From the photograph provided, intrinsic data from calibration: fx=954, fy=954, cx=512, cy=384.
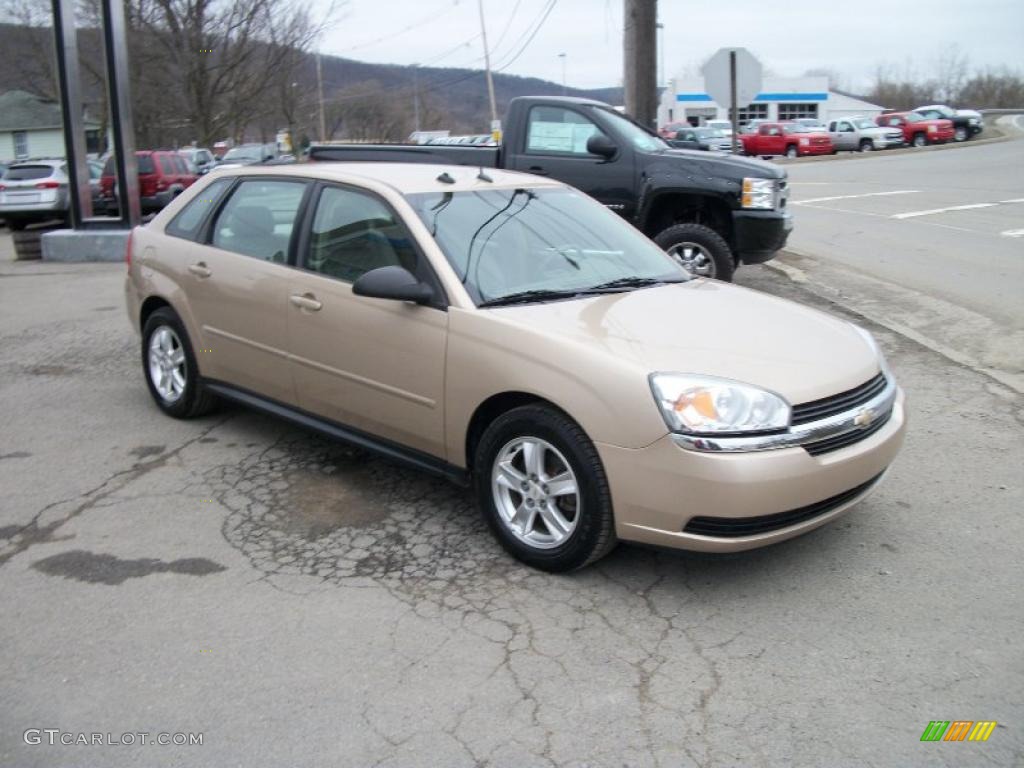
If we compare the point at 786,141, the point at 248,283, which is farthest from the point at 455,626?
the point at 786,141

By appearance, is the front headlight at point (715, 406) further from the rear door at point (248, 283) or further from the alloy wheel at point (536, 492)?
the rear door at point (248, 283)

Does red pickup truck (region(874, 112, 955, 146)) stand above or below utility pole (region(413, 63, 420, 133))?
below

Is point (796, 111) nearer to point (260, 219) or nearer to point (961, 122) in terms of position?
point (961, 122)

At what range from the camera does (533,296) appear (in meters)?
4.40

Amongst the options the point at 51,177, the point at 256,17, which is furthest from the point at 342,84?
the point at 51,177

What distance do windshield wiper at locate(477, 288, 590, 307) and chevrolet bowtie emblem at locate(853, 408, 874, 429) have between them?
53.8 inches

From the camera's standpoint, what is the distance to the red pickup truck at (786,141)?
43.4 m

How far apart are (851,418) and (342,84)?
76.4 meters

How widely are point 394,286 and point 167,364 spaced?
2.57m

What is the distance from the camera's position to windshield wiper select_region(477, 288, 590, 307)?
4.29m

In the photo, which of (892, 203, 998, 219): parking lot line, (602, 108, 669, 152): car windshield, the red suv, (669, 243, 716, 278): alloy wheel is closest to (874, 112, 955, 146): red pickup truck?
(892, 203, 998, 219): parking lot line

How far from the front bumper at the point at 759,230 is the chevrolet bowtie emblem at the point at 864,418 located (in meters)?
5.29

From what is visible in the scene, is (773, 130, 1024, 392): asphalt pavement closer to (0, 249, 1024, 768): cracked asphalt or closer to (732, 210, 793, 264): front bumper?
(732, 210, 793, 264): front bumper

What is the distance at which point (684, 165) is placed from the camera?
9203mm
